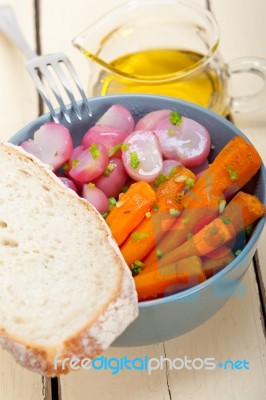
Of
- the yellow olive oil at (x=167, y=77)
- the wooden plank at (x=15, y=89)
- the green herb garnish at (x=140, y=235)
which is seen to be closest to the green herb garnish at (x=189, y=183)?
the green herb garnish at (x=140, y=235)

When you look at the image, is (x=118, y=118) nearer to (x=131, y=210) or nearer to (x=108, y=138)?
(x=108, y=138)

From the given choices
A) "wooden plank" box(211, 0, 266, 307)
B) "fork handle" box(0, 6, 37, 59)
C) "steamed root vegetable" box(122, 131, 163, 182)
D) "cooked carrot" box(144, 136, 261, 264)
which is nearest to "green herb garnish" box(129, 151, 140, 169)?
"steamed root vegetable" box(122, 131, 163, 182)

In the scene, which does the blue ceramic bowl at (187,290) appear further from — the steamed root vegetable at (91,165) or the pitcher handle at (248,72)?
the pitcher handle at (248,72)

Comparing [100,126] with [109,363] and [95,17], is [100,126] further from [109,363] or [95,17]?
[95,17]

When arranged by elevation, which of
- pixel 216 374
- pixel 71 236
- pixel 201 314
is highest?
pixel 71 236

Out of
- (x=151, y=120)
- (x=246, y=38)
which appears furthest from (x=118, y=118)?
(x=246, y=38)

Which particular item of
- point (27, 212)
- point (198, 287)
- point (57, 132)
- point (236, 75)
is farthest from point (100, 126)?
point (236, 75)
